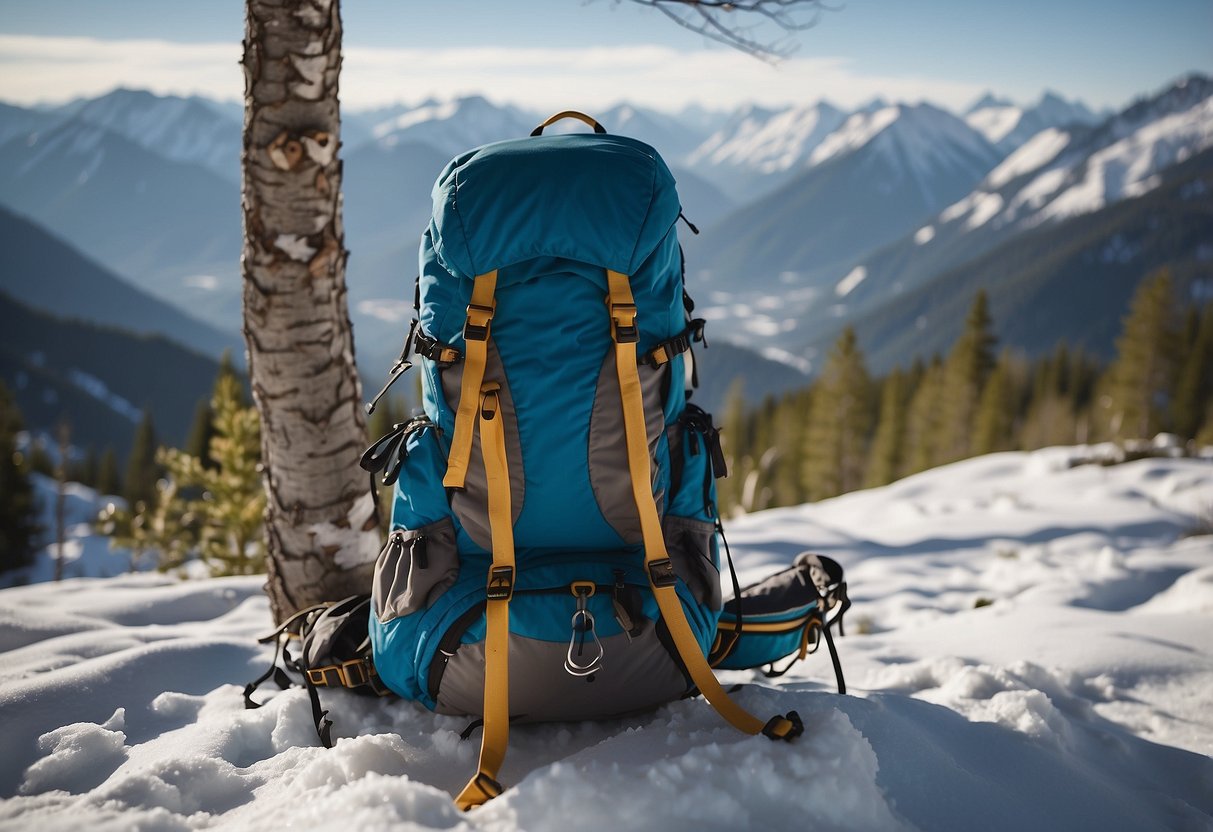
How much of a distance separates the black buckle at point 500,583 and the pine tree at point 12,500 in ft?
112

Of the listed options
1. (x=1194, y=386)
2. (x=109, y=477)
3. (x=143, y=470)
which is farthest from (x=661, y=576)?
(x=109, y=477)

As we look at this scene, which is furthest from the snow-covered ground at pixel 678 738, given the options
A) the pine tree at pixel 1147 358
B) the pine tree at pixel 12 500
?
the pine tree at pixel 1147 358

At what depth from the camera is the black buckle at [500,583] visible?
2.02m

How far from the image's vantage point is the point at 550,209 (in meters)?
2.01

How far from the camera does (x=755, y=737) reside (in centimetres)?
196

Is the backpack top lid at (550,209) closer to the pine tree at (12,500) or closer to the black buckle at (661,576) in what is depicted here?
the black buckle at (661,576)

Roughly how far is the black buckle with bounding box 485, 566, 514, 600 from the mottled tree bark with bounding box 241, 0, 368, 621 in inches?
52.9

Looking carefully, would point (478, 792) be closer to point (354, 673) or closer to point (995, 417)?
point (354, 673)

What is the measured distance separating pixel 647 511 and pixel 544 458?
35 cm

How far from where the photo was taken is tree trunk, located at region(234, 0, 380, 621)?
2.72 meters

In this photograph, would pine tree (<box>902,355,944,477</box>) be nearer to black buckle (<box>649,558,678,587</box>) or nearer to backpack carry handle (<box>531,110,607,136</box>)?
backpack carry handle (<box>531,110,607,136</box>)

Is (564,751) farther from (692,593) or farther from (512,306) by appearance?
(512,306)

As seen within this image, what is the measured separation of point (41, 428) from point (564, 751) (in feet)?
369

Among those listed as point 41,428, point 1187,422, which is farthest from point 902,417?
point 41,428
